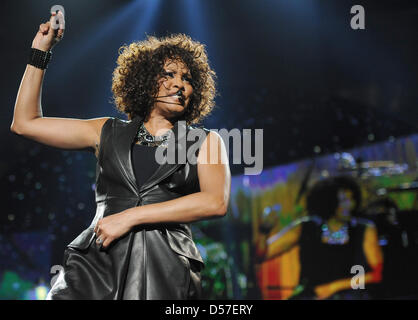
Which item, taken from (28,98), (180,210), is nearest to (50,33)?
(28,98)

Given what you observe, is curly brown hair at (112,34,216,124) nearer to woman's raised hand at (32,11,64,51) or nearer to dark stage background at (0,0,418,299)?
woman's raised hand at (32,11,64,51)

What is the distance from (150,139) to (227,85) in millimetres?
3419

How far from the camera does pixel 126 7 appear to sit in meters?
4.04

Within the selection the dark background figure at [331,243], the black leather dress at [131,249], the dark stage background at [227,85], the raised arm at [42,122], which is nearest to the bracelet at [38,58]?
the raised arm at [42,122]

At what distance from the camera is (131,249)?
4.00 ft

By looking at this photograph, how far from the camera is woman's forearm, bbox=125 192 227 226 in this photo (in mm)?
1198

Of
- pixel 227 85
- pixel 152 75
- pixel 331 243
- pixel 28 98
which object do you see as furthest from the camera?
pixel 227 85

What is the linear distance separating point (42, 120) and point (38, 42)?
251 millimetres

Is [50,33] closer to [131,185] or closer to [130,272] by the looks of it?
[131,185]

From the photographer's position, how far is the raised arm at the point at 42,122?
1337 millimetres

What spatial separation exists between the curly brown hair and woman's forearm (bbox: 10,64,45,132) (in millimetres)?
362

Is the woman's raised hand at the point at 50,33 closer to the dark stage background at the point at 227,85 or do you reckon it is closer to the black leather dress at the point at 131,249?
the black leather dress at the point at 131,249

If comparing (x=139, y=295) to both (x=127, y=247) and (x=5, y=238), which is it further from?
(x=5, y=238)
